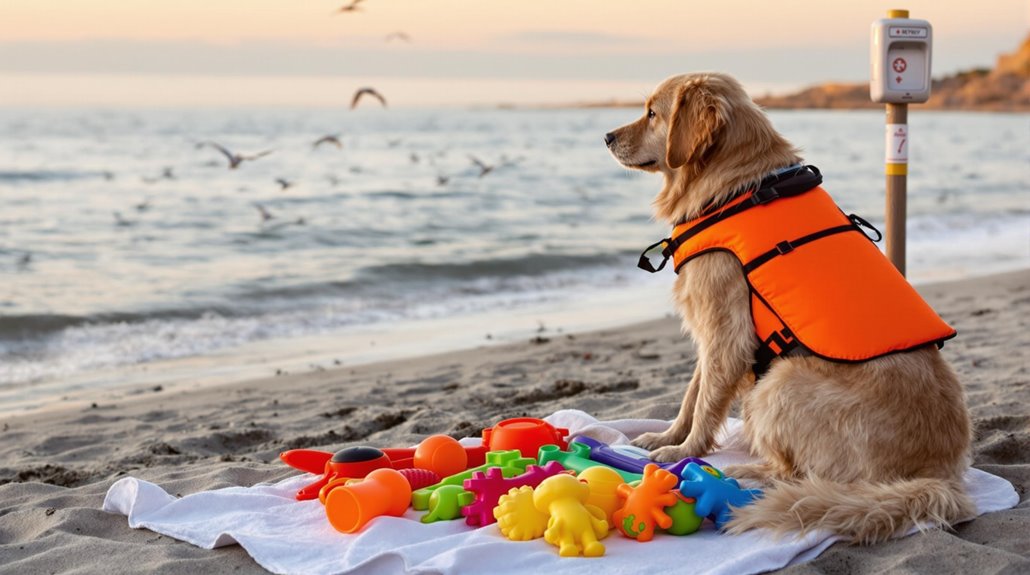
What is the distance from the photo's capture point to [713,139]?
4059 millimetres

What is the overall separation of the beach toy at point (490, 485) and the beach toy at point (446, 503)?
2 cm

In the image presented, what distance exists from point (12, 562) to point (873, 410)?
3.11m

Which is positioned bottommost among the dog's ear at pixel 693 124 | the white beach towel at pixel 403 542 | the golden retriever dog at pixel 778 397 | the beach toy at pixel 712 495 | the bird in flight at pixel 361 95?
the white beach towel at pixel 403 542

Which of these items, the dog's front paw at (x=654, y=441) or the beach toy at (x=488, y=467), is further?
the dog's front paw at (x=654, y=441)

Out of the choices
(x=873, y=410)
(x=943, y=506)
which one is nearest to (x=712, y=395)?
(x=873, y=410)

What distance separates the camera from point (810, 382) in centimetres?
361

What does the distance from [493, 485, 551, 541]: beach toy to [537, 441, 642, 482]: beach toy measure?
43 cm

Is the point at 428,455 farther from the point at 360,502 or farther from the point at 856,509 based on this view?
the point at 856,509

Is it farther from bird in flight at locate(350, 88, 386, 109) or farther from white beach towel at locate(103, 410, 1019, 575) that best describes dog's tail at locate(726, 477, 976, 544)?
bird in flight at locate(350, 88, 386, 109)

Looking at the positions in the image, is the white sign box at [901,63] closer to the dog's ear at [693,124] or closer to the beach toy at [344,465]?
the dog's ear at [693,124]

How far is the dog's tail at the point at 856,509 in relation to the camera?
10.7ft

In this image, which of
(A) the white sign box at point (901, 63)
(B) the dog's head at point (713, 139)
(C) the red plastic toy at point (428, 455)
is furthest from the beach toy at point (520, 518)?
(A) the white sign box at point (901, 63)

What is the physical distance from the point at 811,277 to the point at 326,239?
11513 millimetres

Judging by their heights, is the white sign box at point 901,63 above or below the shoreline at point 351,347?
above
